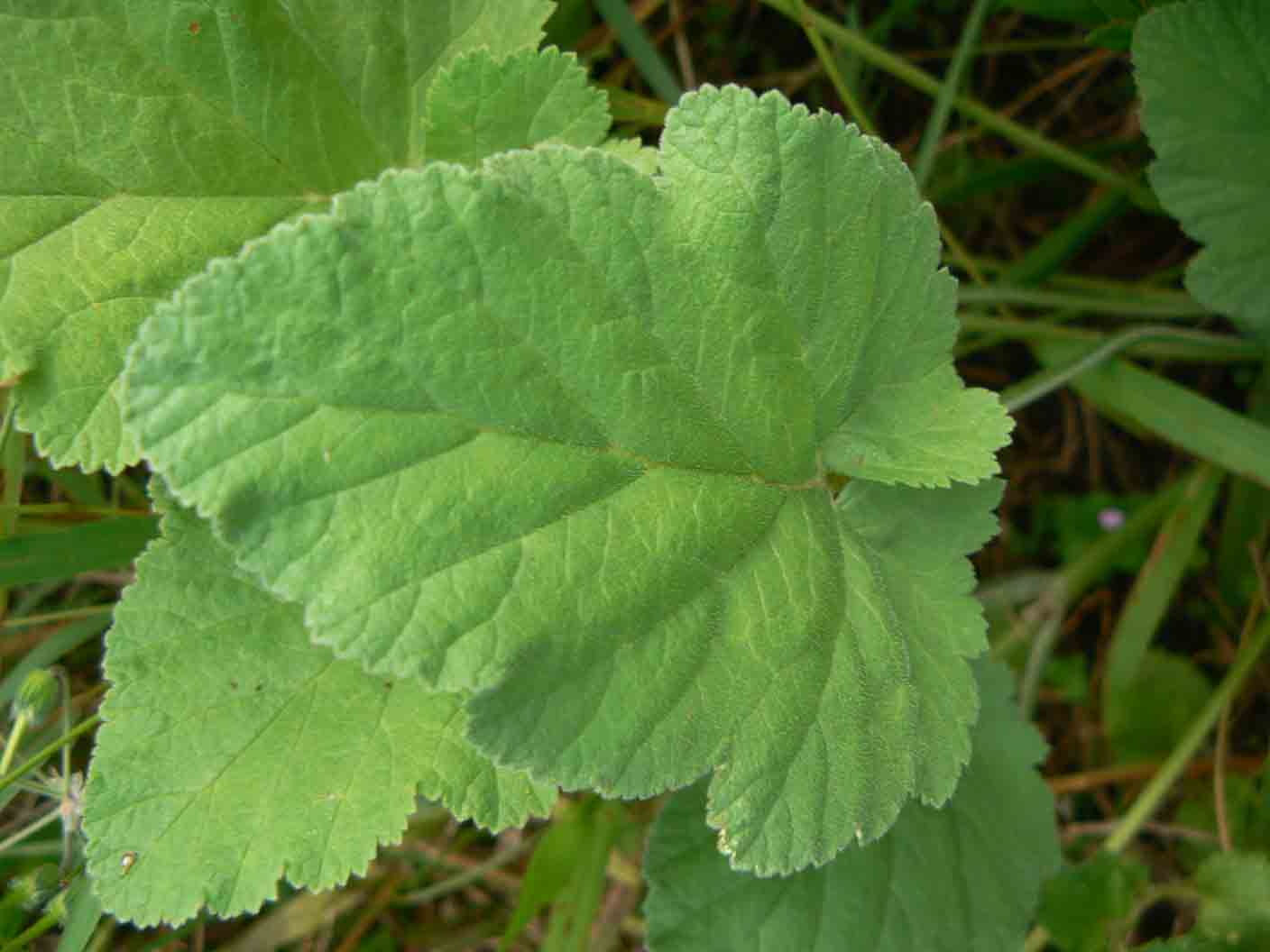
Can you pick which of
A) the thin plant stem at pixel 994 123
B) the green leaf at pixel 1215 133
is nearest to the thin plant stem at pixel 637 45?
the thin plant stem at pixel 994 123

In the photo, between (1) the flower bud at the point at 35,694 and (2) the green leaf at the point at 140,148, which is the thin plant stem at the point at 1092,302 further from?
(1) the flower bud at the point at 35,694

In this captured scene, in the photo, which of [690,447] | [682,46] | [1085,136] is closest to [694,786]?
[690,447]

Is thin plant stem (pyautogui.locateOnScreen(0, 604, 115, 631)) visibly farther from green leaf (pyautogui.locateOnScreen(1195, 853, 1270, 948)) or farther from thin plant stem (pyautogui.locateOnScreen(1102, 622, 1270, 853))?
green leaf (pyautogui.locateOnScreen(1195, 853, 1270, 948))

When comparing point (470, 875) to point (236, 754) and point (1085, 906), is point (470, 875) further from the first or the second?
point (1085, 906)

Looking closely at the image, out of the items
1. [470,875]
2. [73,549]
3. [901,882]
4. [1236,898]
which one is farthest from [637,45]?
[1236,898]

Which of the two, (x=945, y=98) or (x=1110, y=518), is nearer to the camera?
(x=945, y=98)

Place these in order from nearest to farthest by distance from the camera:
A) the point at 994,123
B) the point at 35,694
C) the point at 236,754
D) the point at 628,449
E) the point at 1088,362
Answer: the point at 628,449 → the point at 236,754 → the point at 35,694 → the point at 1088,362 → the point at 994,123
